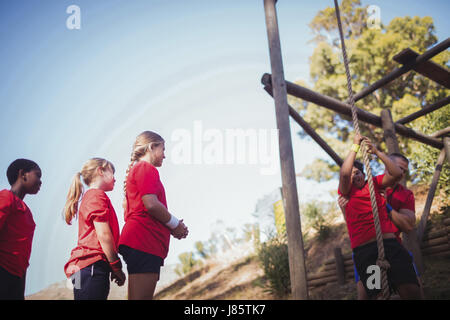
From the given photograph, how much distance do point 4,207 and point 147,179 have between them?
107 cm

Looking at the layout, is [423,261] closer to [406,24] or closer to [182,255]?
[182,255]

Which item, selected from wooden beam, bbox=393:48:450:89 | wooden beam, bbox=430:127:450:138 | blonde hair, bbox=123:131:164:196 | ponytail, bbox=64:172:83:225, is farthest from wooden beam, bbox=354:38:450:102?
ponytail, bbox=64:172:83:225

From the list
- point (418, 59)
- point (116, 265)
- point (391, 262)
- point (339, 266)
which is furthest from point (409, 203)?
point (339, 266)

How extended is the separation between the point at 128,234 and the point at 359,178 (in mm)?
2205

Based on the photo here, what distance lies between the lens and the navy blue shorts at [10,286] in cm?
231

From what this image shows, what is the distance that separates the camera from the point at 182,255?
14391 millimetres

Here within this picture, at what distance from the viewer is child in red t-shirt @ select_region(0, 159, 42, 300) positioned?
7.77 feet

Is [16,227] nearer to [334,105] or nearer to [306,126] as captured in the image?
[306,126]

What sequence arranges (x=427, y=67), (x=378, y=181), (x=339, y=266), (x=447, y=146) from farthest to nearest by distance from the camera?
(x=339, y=266) < (x=447, y=146) < (x=427, y=67) < (x=378, y=181)

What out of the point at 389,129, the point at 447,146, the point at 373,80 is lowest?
the point at 447,146

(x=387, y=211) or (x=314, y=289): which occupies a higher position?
(x=387, y=211)

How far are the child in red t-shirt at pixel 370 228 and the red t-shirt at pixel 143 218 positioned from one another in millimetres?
1643

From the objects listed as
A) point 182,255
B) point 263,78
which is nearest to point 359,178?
point 263,78

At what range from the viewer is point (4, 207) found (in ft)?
7.86
